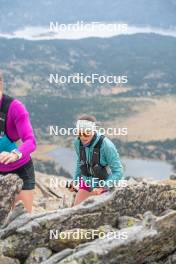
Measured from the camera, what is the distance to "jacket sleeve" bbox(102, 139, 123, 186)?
14.0 meters

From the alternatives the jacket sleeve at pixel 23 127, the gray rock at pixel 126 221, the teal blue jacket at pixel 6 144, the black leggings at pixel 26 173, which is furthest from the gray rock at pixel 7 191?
the gray rock at pixel 126 221

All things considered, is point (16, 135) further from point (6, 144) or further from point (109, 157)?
point (109, 157)

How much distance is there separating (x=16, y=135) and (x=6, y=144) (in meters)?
0.35

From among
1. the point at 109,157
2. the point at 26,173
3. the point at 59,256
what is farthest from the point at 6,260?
the point at 109,157

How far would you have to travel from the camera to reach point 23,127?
12297 millimetres

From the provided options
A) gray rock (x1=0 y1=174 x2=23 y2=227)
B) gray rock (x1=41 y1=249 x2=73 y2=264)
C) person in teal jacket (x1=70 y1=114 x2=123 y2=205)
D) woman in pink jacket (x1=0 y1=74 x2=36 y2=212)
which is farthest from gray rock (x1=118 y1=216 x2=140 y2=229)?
gray rock (x1=0 y1=174 x2=23 y2=227)

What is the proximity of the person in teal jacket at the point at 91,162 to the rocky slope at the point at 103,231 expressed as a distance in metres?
0.59

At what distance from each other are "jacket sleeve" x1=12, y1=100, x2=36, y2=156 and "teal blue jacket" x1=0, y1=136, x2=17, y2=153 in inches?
24.5

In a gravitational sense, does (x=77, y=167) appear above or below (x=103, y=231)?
above

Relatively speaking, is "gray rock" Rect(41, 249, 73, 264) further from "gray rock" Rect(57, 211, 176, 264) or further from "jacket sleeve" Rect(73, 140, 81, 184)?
"jacket sleeve" Rect(73, 140, 81, 184)

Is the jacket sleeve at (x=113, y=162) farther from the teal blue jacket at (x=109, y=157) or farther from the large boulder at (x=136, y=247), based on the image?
the large boulder at (x=136, y=247)

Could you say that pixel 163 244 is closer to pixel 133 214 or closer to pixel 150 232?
pixel 150 232

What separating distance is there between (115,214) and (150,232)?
166 cm

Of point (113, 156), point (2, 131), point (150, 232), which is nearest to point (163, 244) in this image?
point (150, 232)
